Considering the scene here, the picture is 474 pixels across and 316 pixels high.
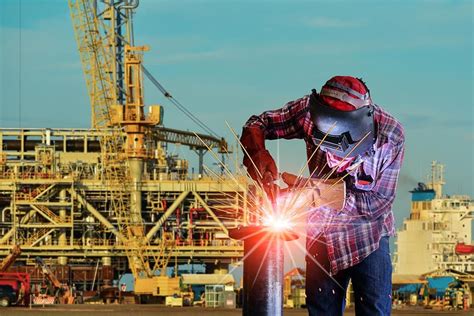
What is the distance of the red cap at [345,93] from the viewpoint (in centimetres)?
607

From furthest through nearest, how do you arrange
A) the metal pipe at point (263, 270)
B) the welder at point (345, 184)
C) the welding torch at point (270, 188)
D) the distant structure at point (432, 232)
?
the distant structure at point (432, 232) → the welder at point (345, 184) → the welding torch at point (270, 188) → the metal pipe at point (263, 270)

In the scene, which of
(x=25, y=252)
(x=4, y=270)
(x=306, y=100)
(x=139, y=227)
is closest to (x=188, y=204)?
(x=139, y=227)

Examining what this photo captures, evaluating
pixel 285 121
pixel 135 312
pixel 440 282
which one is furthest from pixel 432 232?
pixel 285 121

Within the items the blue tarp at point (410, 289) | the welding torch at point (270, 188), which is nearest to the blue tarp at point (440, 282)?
the blue tarp at point (410, 289)

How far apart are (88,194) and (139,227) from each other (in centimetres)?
617

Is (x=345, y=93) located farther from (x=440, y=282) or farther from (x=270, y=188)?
(x=440, y=282)

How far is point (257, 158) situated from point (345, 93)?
1.50ft

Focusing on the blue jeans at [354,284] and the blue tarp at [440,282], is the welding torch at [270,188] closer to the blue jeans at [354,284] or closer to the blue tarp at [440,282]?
the blue jeans at [354,284]

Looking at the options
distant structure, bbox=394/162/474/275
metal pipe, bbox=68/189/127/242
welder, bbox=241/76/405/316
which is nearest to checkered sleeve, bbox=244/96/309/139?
welder, bbox=241/76/405/316

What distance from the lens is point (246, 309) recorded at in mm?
5785

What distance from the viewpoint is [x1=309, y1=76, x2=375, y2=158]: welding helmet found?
237 inches

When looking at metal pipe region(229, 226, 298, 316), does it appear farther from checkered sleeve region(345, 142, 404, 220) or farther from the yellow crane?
the yellow crane

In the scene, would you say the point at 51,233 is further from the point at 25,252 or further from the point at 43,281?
the point at 43,281

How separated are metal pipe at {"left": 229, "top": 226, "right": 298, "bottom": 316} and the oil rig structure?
81.5m
